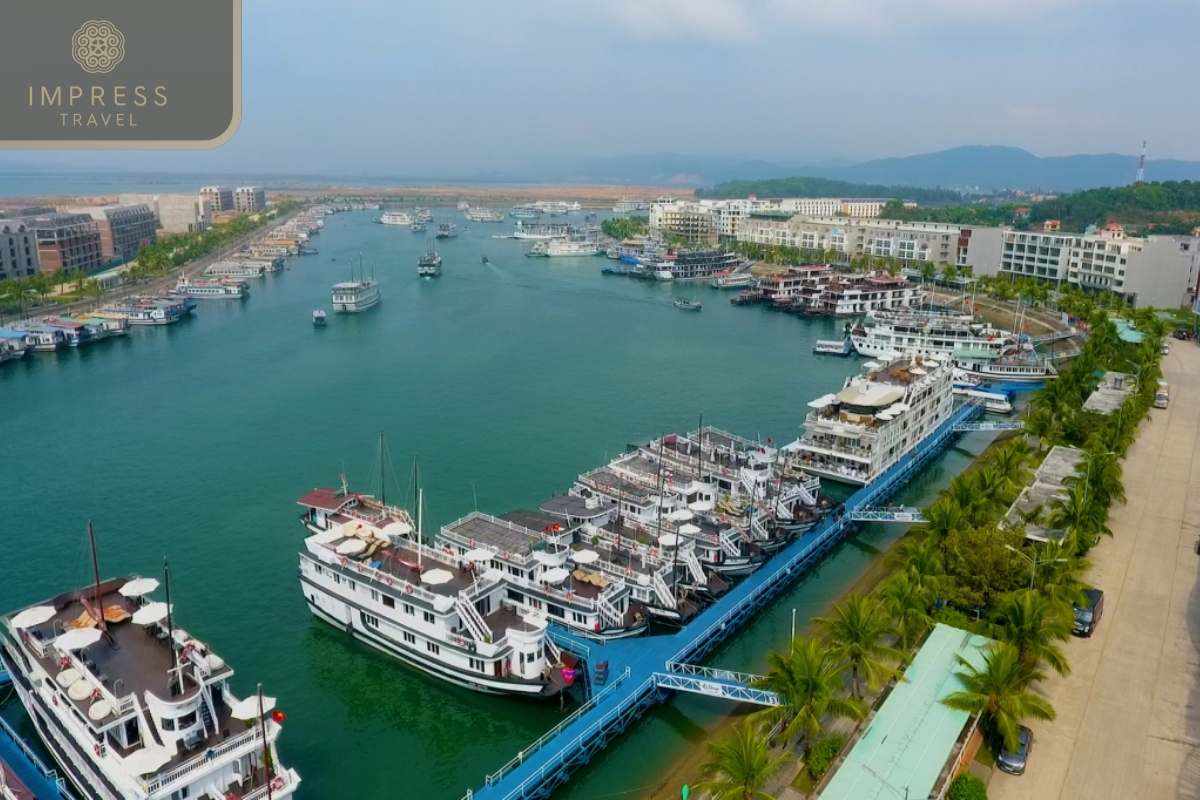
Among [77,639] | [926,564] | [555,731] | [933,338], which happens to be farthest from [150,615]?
[933,338]

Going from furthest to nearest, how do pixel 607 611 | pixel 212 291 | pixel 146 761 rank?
pixel 212 291 → pixel 607 611 → pixel 146 761

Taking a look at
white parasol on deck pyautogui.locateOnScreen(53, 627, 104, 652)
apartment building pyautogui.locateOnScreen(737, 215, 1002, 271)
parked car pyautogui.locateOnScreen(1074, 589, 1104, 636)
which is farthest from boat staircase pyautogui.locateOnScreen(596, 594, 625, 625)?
apartment building pyautogui.locateOnScreen(737, 215, 1002, 271)

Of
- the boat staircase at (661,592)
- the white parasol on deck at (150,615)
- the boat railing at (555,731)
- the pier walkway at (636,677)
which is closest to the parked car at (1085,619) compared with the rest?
the pier walkway at (636,677)

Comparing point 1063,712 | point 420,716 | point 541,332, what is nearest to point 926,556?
point 1063,712

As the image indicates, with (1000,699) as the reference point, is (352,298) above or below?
above

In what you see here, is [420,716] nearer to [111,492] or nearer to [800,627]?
[800,627]

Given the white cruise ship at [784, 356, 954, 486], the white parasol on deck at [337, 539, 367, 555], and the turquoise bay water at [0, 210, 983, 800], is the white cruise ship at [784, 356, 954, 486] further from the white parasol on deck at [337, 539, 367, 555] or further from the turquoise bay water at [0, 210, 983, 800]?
the white parasol on deck at [337, 539, 367, 555]

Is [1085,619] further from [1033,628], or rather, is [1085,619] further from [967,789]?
[967,789]
